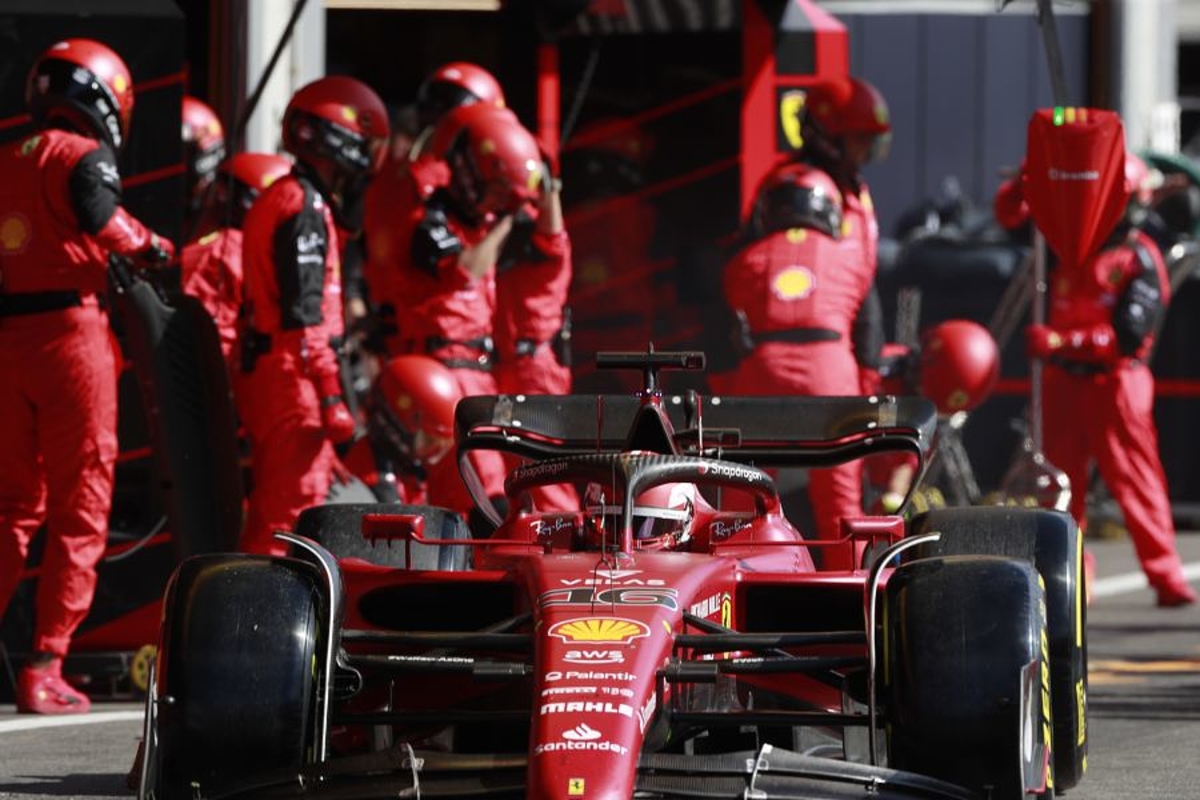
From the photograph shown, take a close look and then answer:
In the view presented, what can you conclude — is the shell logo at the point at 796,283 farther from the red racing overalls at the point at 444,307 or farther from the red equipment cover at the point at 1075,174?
the red equipment cover at the point at 1075,174

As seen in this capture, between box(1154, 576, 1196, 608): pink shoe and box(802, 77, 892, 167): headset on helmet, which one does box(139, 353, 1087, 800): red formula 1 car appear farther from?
box(1154, 576, 1196, 608): pink shoe

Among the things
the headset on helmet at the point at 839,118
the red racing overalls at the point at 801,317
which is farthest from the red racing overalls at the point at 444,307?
the headset on helmet at the point at 839,118

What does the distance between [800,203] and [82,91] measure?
3484mm

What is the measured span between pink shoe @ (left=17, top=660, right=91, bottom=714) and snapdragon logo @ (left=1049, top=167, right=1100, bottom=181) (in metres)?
3.82

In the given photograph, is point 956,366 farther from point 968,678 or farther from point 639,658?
point 639,658

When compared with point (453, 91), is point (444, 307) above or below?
below

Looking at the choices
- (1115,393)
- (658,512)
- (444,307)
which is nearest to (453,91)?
(444,307)

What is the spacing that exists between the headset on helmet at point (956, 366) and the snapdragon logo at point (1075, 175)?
7.76ft

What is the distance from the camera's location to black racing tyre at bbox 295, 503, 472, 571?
648 cm

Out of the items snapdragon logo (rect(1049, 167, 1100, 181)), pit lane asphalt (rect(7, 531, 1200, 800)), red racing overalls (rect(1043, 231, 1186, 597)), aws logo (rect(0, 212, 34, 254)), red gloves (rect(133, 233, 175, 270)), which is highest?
snapdragon logo (rect(1049, 167, 1100, 181))

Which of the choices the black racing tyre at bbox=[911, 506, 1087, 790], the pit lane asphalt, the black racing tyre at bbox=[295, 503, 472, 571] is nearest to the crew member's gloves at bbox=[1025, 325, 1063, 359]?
the pit lane asphalt

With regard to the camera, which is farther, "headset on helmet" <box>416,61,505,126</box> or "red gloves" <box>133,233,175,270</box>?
"headset on helmet" <box>416,61,505,126</box>

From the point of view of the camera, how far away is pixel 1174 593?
1181 centimetres

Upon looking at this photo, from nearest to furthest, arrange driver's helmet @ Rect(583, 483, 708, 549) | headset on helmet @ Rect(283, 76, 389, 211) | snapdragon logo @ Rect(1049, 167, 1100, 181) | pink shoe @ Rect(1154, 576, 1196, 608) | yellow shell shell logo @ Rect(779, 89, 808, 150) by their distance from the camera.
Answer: driver's helmet @ Rect(583, 483, 708, 549) < snapdragon logo @ Rect(1049, 167, 1100, 181) < headset on helmet @ Rect(283, 76, 389, 211) < pink shoe @ Rect(1154, 576, 1196, 608) < yellow shell shell logo @ Rect(779, 89, 808, 150)
